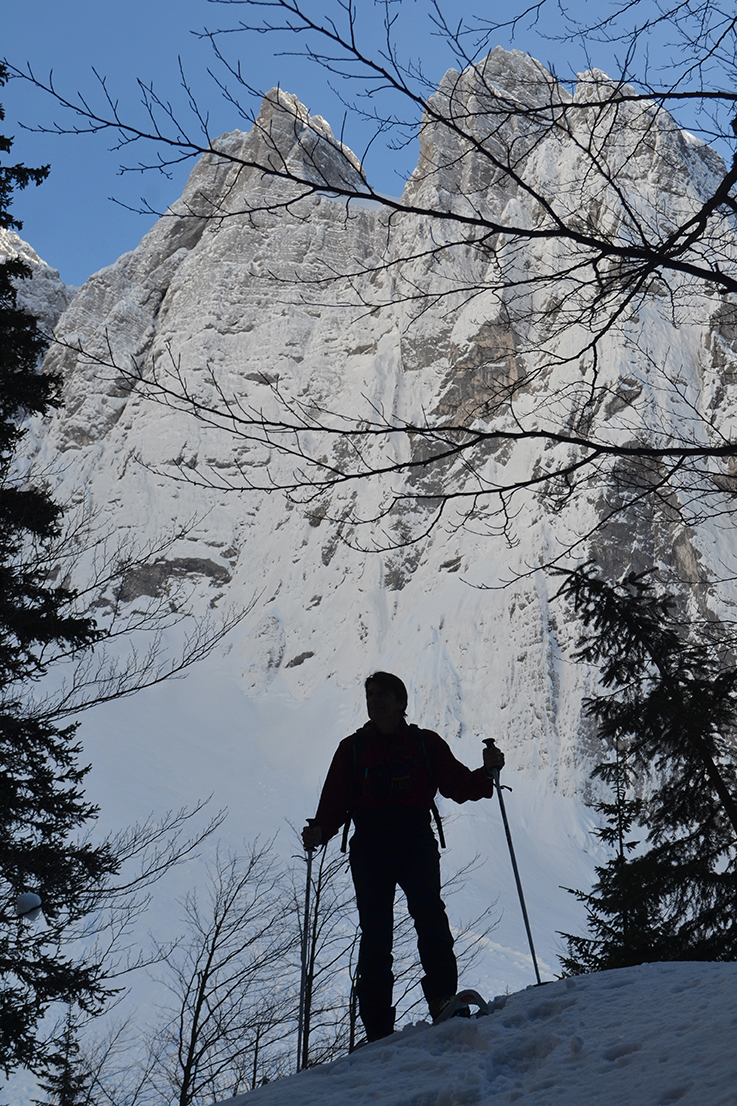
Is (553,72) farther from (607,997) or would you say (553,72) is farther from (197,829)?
(197,829)

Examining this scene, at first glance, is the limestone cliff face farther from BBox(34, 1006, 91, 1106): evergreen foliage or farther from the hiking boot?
the hiking boot

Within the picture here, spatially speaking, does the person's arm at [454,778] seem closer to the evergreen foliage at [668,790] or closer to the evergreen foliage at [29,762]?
the evergreen foliage at [668,790]

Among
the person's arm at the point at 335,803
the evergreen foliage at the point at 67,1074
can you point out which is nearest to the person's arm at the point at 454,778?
the person's arm at the point at 335,803

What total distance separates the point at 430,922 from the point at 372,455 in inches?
1896

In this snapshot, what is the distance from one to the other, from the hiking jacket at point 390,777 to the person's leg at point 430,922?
0.21 metres

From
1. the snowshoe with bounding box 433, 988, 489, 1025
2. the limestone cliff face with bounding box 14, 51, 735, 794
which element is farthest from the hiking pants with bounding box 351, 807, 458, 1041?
the limestone cliff face with bounding box 14, 51, 735, 794

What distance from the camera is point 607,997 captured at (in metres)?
2.77

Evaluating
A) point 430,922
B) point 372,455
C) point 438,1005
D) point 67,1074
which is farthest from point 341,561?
point 438,1005

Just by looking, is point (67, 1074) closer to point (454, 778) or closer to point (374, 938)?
point (374, 938)

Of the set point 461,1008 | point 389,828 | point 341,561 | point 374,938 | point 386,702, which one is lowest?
point 461,1008

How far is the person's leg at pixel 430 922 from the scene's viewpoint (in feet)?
9.95

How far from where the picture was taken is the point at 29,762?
17.7 feet

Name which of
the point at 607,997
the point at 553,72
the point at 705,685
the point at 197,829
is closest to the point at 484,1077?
the point at 607,997

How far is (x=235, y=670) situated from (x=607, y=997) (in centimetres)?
5496
